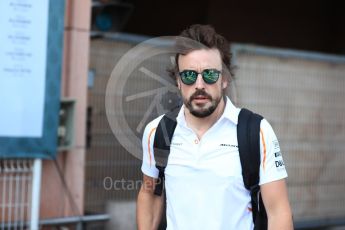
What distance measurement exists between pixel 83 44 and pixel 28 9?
84 cm

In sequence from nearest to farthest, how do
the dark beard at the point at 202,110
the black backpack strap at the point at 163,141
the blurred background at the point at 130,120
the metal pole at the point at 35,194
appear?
1. the dark beard at the point at 202,110
2. the black backpack strap at the point at 163,141
3. the metal pole at the point at 35,194
4. the blurred background at the point at 130,120

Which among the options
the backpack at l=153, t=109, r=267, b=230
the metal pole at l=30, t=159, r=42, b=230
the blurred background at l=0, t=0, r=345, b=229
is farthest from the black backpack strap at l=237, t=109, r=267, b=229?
the metal pole at l=30, t=159, r=42, b=230

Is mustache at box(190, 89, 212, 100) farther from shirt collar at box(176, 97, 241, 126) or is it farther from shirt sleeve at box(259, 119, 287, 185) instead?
shirt sleeve at box(259, 119, 287, 185)

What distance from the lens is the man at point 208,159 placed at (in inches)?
124

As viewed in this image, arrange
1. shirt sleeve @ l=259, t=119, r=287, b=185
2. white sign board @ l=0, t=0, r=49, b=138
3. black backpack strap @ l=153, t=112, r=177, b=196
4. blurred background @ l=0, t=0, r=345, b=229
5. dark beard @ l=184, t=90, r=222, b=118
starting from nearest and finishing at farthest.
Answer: shirt sleeve @ l=259, t=119, r=287, b=185, dark beard @ l=184, t=90, r=222, b=118, black backpack strap @ l=153, t=112, r=177, b=196, white sign board @ l=0, t=0, r=49, b=138, blurred background @ l=0, t=0, r=345, b=229

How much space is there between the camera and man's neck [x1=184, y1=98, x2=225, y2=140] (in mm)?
3348

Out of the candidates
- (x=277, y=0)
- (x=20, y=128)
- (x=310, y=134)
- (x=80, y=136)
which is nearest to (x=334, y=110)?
(x=310, y=134)

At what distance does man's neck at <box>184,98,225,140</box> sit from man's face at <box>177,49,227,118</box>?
69 millimetres

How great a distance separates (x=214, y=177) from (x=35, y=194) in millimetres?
3694

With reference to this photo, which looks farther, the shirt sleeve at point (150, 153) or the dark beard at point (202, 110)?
the shirt sleeve at point (150, 153)

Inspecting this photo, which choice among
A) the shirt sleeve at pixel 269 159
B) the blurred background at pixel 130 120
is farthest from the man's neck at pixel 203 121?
the blurred background at pixel 130 120

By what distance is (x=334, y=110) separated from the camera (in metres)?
8.92

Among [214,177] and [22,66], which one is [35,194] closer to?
[22,66]

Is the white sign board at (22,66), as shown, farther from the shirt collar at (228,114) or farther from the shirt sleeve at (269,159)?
the shirt sleeve at (269,159)
